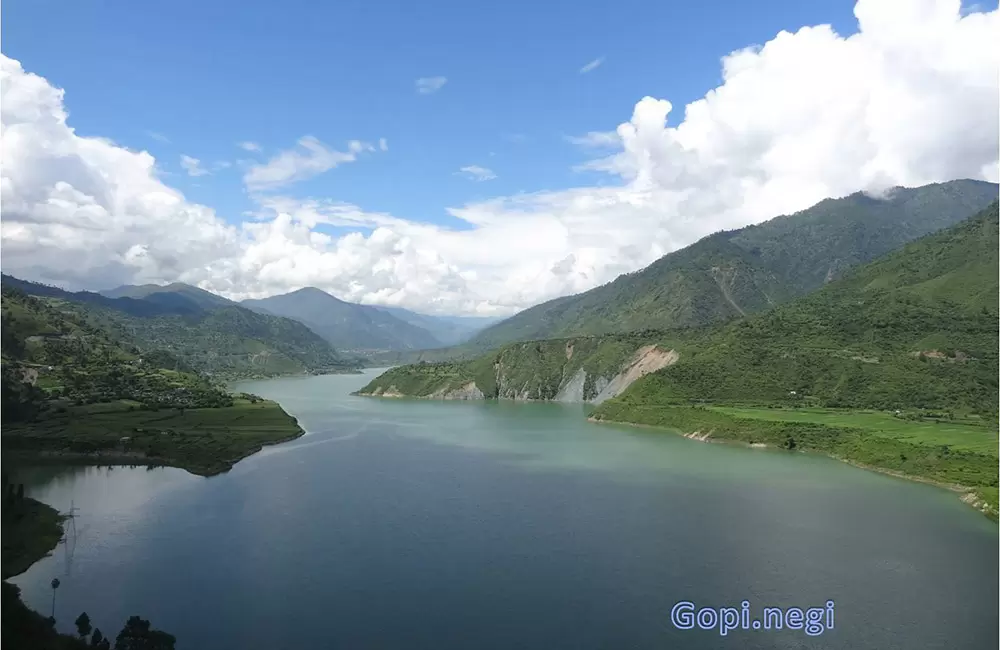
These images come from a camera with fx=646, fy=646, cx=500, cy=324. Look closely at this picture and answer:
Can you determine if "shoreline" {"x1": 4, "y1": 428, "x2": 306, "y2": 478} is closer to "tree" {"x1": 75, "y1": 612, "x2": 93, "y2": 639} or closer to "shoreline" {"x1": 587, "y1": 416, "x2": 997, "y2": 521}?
"tree" {"x1": 75, "y1": 612, "x2": 93, "y2": 639}

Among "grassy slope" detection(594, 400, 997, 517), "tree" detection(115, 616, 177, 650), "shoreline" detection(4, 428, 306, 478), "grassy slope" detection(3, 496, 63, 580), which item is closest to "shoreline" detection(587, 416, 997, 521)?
"grassy slope" detection(594, 400, 997, 517)

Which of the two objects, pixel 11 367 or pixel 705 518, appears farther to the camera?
pixel 11 367

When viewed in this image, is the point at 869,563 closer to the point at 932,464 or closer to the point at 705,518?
the point at 705,518

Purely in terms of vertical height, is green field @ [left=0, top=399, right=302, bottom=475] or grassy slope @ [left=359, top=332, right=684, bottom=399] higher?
grassy slope @ [left=359, top=332, right=684, bottom=399]

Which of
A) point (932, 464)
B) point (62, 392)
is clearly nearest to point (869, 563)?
point (932, 464)

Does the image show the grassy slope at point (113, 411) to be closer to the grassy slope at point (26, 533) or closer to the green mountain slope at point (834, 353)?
the grassy slope at point (26, 533)

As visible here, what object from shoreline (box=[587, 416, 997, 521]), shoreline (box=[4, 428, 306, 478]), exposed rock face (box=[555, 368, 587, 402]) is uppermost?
exposed rock face (box=[555, 368, 587, 402])
